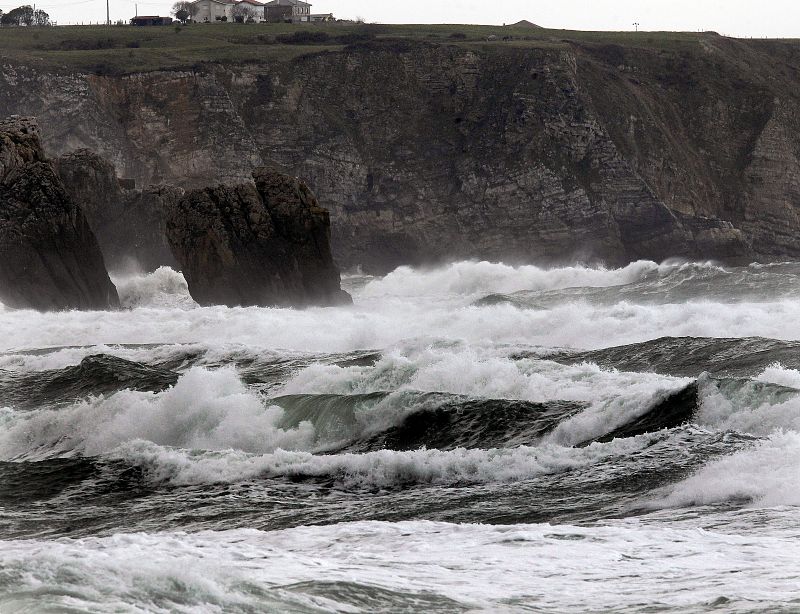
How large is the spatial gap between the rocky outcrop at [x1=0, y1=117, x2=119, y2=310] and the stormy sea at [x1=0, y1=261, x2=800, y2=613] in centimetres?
1494

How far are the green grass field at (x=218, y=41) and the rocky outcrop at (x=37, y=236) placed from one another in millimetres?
28494

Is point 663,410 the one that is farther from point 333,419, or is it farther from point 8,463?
point 8,463

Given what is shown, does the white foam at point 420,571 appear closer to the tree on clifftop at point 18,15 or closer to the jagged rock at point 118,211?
the jagged rock at point 118,211

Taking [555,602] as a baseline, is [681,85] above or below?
above

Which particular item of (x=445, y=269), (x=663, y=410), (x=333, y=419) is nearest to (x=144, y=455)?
(x=333, y=419)

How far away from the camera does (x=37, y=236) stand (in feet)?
139

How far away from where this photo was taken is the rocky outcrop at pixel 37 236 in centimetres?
4234

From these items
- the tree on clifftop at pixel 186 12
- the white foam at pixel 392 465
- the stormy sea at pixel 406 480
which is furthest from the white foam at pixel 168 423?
the tree on clifftop at pixel 186 12

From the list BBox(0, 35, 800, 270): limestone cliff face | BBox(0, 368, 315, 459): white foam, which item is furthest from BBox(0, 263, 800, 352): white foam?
BBox(0, 35, 800, 270): limestone cliff face

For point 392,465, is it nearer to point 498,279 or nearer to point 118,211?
point 118,211

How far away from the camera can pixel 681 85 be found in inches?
3113

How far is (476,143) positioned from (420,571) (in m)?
63.8

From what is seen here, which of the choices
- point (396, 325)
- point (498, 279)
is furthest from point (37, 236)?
point (498, 279)

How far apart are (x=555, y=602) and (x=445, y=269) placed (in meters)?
56.3
